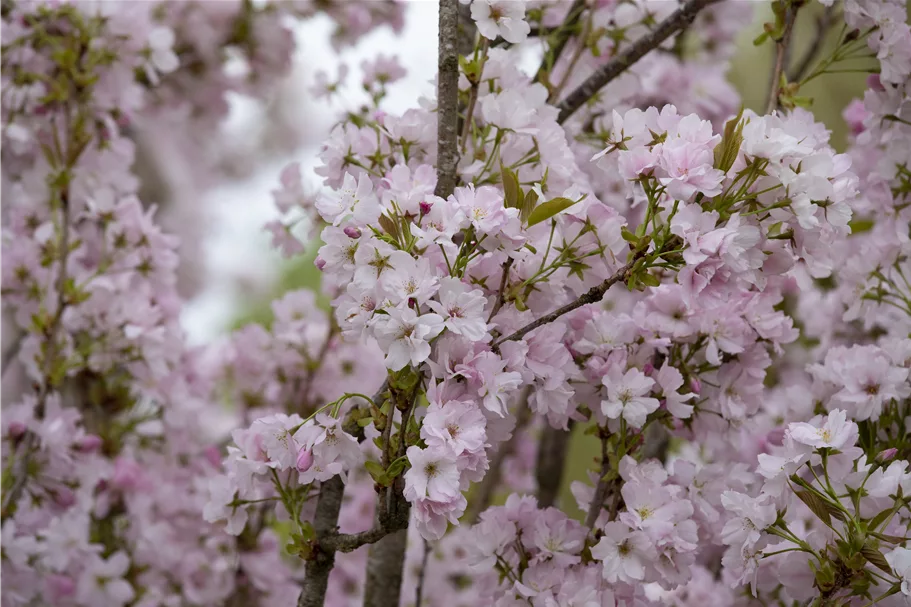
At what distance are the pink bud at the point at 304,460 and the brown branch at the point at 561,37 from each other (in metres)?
0.44

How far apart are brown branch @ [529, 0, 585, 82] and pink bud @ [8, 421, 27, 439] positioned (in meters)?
0.70

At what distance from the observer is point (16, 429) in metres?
1.00

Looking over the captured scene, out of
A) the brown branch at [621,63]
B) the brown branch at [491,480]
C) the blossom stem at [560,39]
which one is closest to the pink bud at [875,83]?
the brown branch at [621,63]

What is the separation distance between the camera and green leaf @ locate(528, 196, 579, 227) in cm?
63

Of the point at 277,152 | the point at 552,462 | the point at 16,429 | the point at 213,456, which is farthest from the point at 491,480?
the point at 277,152

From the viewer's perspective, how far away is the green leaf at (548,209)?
63 centimetres

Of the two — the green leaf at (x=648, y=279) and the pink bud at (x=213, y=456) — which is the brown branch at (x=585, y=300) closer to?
the green leaf at (x=648, y=279)

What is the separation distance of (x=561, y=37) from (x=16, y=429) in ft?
2.49

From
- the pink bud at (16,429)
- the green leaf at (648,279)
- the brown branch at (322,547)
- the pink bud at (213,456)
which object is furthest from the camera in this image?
the pink bud at (213,456)

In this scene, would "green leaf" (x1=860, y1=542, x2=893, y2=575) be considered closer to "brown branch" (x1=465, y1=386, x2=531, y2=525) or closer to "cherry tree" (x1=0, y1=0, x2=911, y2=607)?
"cherry tree" (x1=0, y1=0, x2=911, y2=607)

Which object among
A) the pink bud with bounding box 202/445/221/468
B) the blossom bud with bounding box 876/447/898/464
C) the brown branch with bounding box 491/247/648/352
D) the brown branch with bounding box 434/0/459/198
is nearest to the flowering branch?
the brown branch with bounding box 491/247/648/352

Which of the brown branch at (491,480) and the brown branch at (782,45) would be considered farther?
the brown branch at (491,480)

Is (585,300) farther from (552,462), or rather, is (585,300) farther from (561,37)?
(552,462)

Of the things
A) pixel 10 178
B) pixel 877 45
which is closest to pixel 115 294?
pixel 10 178
